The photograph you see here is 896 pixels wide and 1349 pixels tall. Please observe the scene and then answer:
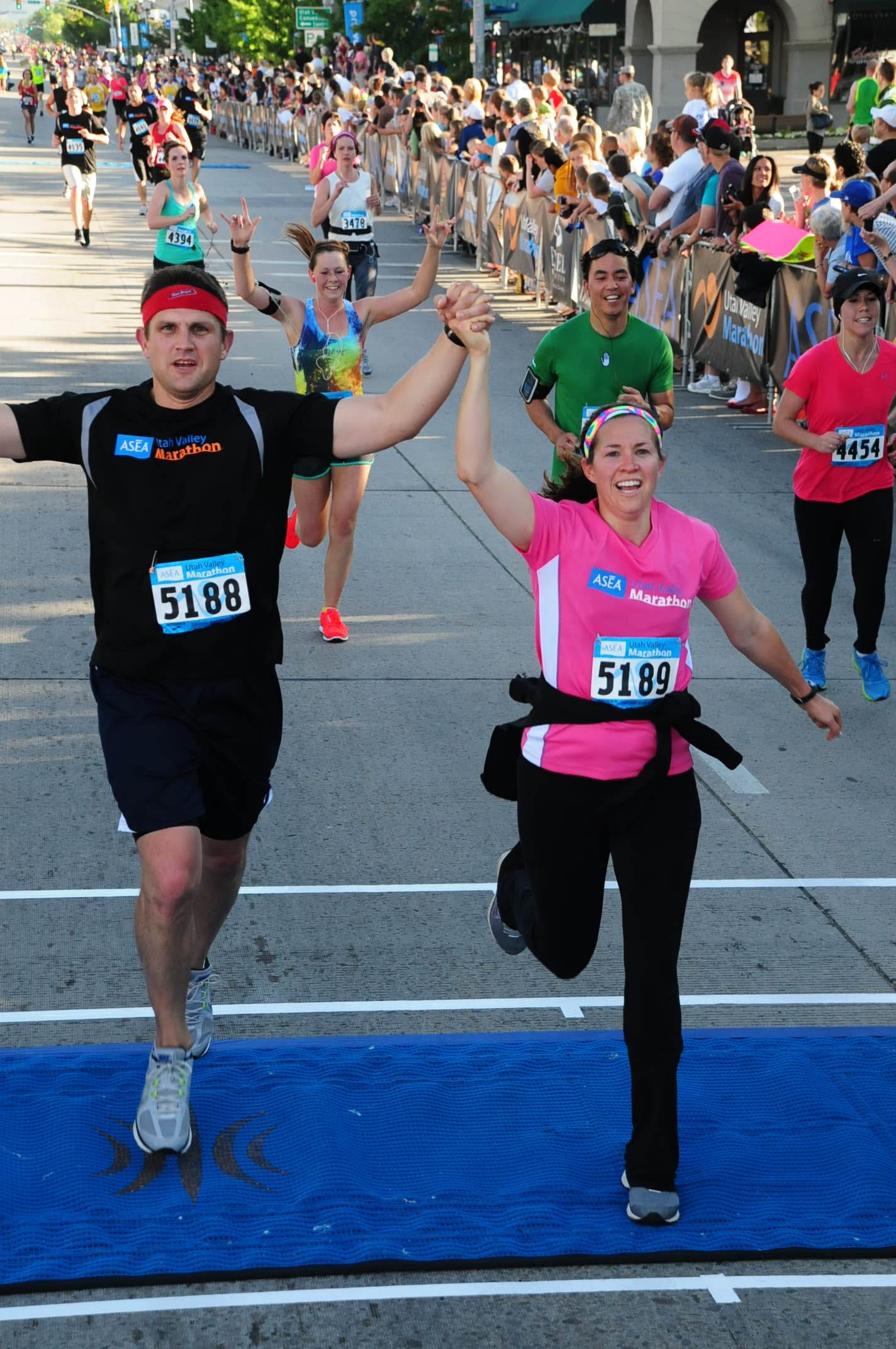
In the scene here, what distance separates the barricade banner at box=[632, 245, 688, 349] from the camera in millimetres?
15227

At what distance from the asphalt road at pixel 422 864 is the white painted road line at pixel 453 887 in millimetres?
20

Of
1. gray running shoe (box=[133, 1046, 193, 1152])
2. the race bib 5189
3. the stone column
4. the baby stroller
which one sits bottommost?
gray running shoe (box=[133, 1046, 193, 1152])

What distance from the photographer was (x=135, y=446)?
4.01 metres

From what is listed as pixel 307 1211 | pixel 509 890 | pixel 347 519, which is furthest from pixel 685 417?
pixel 307 1211

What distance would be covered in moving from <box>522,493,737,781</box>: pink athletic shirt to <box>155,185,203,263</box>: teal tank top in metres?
11.3

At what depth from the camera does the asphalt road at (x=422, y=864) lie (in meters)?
3.72

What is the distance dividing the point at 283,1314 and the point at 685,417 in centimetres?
1182

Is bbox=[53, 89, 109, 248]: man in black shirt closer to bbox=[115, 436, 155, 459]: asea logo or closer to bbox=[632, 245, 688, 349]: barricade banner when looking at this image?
bbox=[632, 245, 688, 349]: barricade banner

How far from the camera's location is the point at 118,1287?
12.3 ft

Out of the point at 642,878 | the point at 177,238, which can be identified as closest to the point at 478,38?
the point at 177,238

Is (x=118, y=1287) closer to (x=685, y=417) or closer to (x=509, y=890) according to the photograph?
(x=509, y=890)

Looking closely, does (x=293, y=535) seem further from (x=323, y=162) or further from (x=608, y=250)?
(x=323, y=162)

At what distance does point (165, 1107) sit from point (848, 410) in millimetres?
4743

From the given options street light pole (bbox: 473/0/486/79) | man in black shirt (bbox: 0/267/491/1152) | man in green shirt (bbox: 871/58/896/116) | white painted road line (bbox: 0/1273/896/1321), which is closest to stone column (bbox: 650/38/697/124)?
street light pole (bbox: 473/0/486/79)
